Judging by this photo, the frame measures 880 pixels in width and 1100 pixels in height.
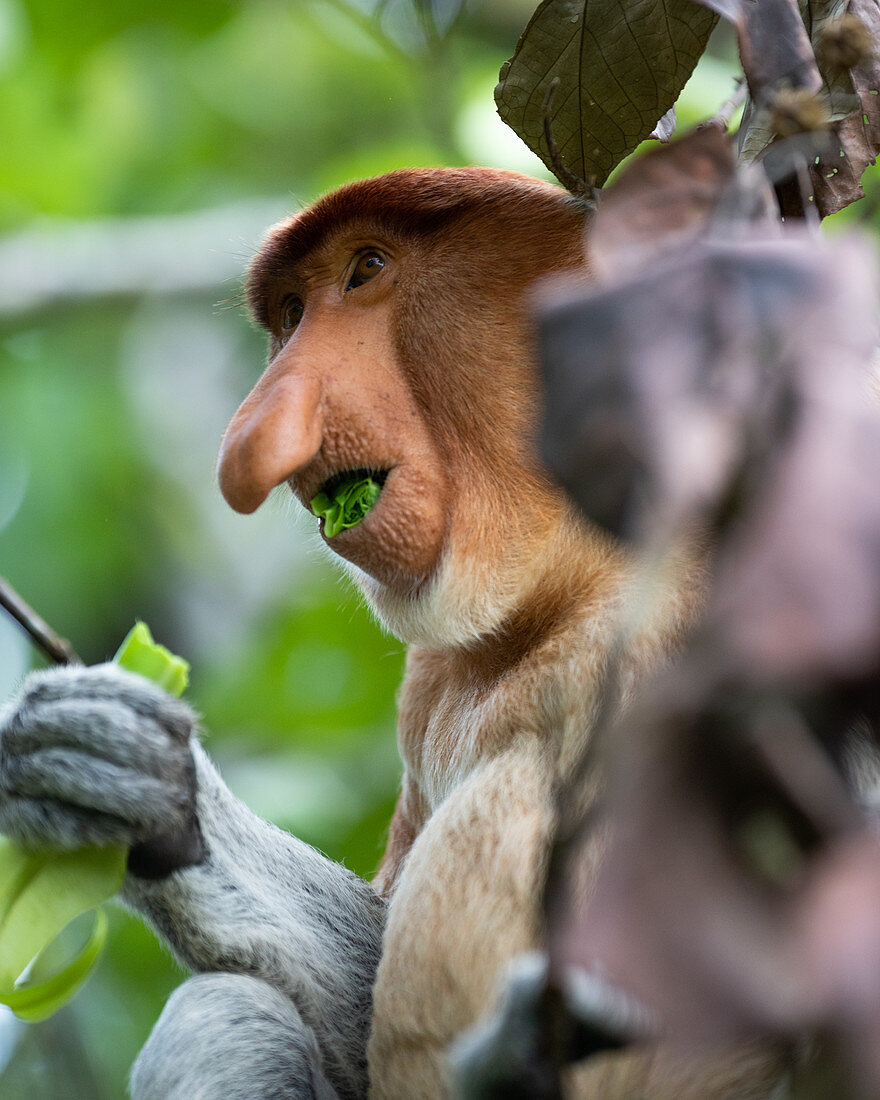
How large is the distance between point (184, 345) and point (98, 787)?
566 centimetres

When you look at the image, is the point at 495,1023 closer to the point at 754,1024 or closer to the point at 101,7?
the point at 754,1024

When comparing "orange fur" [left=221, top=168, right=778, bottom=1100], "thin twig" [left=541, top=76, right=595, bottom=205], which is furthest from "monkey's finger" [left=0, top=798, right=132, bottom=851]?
"thin twig" [left=541, top=76, right=595, bottom=205]

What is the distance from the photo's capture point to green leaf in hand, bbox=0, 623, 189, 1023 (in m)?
1.58

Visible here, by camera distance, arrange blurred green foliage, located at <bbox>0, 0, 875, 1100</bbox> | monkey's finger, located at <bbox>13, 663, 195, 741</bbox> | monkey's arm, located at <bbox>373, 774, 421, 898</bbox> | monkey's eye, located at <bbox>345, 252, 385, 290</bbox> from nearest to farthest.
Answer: monkey's finger, located at <bbox>13, 663, 195, 741</bbox>
monkey's eye, located at <bbox>345, 252, 385, 290</bbox>
monkey's arm, located at <bbox>373, 774, 421, 898</bbox>
blurred green foliage, located at <bbox>0, 0, 875, 1100</bbox>

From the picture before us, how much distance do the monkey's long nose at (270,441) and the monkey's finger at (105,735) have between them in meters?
0.41

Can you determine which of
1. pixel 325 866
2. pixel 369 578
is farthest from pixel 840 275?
pixel 325 866

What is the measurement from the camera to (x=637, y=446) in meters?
0.78

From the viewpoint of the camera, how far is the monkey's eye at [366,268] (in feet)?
6.57

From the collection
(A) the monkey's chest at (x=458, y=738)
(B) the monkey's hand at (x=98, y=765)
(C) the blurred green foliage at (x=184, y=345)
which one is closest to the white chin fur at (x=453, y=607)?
(A) the monkey's chest at (x=458, y=738)

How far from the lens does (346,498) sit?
6.07 feet

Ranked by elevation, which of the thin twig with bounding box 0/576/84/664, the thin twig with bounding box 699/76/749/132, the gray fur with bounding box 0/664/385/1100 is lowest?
the gray fur with bounding box 0/664/385/1100

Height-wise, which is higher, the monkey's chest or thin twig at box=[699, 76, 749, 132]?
thin twig at box=[699, 76, 749, 132]

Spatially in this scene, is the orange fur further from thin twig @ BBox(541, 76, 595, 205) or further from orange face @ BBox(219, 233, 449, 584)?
thin twig @ BBox(541, 76, 595, 205)

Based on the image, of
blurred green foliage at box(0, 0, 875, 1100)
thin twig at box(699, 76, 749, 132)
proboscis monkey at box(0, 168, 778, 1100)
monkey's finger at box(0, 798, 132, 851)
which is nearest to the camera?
thin twig at box(699, 76, 749, 132)
